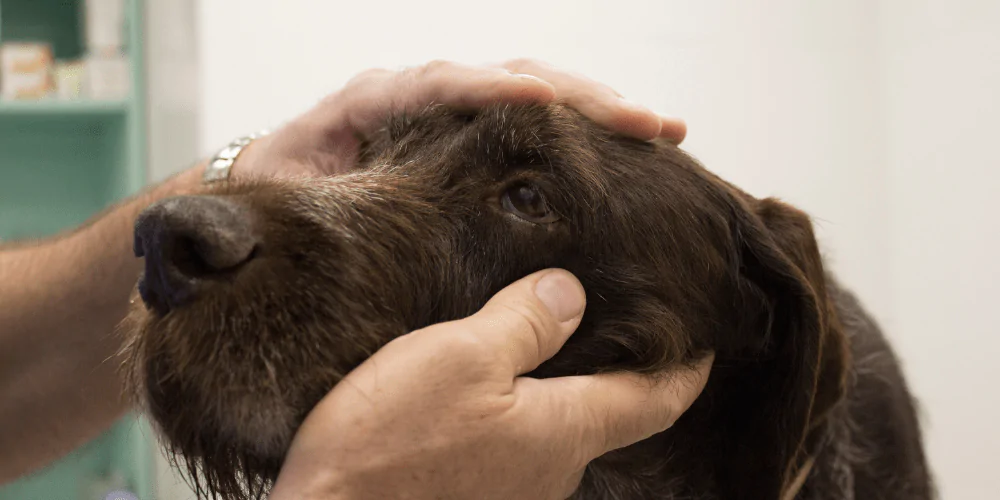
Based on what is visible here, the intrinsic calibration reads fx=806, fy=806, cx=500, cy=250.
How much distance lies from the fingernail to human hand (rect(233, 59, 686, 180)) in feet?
1.14

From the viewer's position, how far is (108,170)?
5027 mm

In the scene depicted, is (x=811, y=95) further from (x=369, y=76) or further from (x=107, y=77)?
(x=107, y=77)

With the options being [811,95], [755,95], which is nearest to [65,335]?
[755,95]

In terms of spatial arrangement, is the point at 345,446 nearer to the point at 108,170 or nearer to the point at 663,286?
the point at 663,286

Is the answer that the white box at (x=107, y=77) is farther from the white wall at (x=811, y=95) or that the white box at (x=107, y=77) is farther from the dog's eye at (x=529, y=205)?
the dog's eye at (x=529, y=205)

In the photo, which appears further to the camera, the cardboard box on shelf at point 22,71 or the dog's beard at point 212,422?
the cardboard box on shelf at point 22,71

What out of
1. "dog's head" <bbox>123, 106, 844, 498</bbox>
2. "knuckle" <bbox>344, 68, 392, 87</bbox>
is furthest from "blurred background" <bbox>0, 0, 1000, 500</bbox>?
"dog's head" <bbox>123, 106, 844, 498</bbox>

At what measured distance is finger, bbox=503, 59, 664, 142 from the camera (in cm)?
151

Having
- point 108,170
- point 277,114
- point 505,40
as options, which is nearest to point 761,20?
point 505,40

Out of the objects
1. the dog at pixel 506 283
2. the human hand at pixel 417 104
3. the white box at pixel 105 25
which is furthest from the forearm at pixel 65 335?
the white box at pixel 105 25

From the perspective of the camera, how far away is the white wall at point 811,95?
10.6ft

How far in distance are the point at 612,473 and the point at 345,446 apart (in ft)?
2.60

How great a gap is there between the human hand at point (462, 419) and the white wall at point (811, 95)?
257 cm

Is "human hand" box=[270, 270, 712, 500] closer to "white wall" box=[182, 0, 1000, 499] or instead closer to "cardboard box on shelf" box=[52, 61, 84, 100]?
"white wall" box=[182, 0, 1000, 499]
